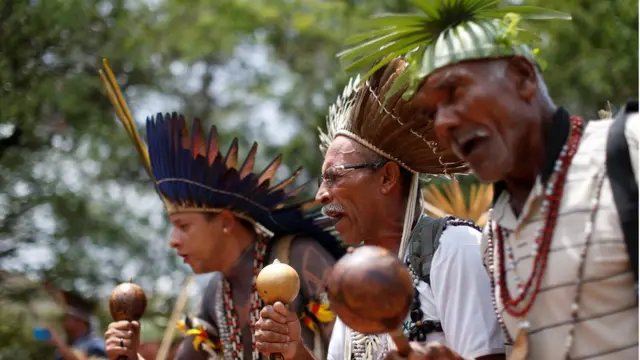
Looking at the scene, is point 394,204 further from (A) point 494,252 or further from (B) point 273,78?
(B) point 273,78

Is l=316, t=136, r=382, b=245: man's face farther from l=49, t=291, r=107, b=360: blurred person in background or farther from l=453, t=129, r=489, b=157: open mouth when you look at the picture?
l=49, t=291, r=107, b=360: blurred person in background

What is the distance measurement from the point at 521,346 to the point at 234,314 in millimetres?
2537

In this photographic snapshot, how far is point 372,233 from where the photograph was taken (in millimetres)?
3451

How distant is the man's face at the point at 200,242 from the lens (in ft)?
15.5

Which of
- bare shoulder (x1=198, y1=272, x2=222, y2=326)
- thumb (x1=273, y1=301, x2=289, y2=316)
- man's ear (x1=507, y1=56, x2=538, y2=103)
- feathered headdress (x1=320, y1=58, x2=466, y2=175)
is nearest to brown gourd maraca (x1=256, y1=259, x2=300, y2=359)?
thumb (x1=273, y1=301, x2=289, y2=316)

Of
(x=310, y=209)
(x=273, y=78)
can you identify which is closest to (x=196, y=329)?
(x=310, y=209)

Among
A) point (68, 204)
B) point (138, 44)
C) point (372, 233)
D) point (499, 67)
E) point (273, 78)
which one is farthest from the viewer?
point (273, 78)

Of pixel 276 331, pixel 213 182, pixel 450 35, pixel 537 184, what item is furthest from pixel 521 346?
pixel 213 182

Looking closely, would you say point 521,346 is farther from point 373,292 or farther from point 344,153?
point 344,153

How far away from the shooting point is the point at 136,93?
35.2ft

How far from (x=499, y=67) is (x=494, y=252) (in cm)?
53

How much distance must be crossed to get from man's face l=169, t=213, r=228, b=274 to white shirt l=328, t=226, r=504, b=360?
6.42 ft

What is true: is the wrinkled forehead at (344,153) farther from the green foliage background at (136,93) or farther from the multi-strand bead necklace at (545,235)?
the green foliage background at (136,93)

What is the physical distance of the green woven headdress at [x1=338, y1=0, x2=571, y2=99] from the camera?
8.06 ft
